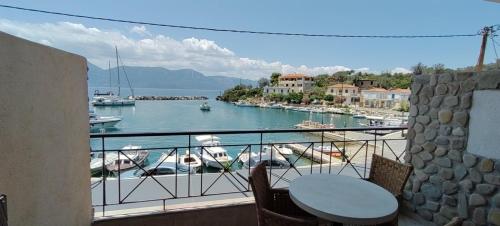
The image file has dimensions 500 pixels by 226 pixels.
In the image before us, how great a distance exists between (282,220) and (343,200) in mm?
451

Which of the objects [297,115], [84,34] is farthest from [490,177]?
[297,115]

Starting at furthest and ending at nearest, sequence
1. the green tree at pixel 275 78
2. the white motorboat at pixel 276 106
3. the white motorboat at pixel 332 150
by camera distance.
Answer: the green tree at pixel 275 78
the white motorboat at pixel 276 106
the white motorboat at pixel 332 150

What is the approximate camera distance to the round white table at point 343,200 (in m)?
1.55

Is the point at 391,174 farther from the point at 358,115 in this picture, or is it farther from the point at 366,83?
the point at 366,83

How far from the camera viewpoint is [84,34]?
1015cm

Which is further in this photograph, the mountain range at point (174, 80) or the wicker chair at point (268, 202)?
the mountain range at point (174, 80)

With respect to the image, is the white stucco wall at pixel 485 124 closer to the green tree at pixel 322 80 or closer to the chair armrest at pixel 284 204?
the chair armrest at pixel 284 204

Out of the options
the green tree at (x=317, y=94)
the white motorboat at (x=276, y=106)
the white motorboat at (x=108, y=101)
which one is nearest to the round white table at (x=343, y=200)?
the white motorboat at (x=108, y=101)

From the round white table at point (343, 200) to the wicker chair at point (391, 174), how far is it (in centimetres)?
38

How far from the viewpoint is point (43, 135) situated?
141cm

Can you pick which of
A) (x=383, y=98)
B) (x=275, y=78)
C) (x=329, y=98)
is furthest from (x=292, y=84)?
(x=383, y=98)

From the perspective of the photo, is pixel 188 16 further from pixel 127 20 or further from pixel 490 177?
pixel 490 177

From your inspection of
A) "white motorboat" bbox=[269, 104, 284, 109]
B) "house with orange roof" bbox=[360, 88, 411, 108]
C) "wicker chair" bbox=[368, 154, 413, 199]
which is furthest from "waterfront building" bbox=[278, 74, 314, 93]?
"wicker chair" bbox=[368, 154, 413, 199]

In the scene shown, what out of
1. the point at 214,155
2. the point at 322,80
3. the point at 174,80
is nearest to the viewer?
the point at 214,155
